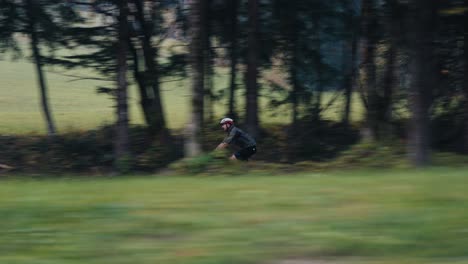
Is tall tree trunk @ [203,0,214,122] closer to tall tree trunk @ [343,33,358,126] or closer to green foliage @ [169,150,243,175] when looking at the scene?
tall tree trunk @ [343,33,358,126]

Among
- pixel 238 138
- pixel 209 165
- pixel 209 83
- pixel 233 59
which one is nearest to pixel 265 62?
pixel 233 59

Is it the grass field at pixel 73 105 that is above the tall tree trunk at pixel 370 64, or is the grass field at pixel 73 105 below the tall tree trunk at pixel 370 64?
below

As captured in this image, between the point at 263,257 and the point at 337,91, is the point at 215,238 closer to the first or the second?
the point at 263,257

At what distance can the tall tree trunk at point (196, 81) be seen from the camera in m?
16.4

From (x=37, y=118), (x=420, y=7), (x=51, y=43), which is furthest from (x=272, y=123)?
(x=37, y=118)

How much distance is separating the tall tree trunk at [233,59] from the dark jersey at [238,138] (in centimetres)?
551

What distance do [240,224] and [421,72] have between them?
988 cm

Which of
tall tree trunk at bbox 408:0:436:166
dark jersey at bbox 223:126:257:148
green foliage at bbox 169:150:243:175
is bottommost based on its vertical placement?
green foliage at bbox 169:150:243:175

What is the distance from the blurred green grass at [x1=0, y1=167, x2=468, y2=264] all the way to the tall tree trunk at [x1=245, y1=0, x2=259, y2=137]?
42.0 ft

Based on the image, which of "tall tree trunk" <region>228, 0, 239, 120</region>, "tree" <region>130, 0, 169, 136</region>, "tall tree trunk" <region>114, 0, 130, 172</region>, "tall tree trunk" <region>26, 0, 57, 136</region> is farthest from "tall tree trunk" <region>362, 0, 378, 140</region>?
"tall tree trunk" <region>26, 0, 57, 136</region>

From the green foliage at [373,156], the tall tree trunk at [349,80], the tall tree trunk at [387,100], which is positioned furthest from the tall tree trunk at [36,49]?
the tall tree trunk at [387,100]

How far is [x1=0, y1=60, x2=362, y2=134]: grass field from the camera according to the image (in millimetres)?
22406

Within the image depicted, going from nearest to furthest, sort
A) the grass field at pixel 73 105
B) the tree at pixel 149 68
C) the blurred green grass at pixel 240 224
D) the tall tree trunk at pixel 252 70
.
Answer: the blurred green grass at pixel 240 224 → the tall tree trunk at pixel 252 70 → the tree at pixel 149 68 → the grass field at pixel 73 105

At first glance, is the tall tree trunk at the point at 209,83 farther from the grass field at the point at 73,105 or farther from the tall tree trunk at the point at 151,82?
the tall tree trunk at the point at 151,82
